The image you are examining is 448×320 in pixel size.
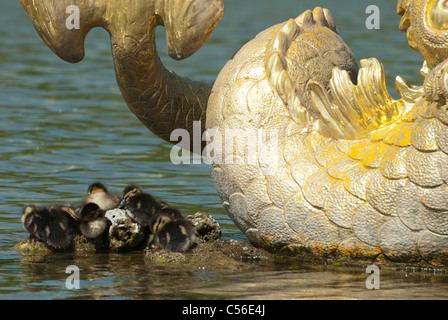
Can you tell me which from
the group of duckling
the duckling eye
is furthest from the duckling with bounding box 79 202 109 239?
the duckling eye

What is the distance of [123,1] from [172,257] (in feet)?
5.50

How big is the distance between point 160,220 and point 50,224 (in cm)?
76

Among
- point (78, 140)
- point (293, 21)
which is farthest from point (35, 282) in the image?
point (78, 140)

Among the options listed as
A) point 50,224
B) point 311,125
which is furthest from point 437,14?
point 50,224

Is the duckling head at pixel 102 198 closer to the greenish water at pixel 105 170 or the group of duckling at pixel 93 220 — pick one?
the group of duckling at pixel 93 220

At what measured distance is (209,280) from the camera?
5102mm

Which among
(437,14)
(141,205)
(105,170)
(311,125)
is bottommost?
(141,205)

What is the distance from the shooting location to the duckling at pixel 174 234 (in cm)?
566

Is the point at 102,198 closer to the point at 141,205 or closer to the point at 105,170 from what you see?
the point at 141,205

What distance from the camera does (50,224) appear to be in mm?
5891

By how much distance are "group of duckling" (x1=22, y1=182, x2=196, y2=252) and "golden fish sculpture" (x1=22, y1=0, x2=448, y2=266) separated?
410mm

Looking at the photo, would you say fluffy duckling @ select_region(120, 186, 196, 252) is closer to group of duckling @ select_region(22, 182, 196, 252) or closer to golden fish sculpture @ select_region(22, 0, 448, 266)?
group of duckling @ select_region(22, 182, 196, 252)

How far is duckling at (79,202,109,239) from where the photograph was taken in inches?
232

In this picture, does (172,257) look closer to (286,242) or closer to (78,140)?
(286,242)
